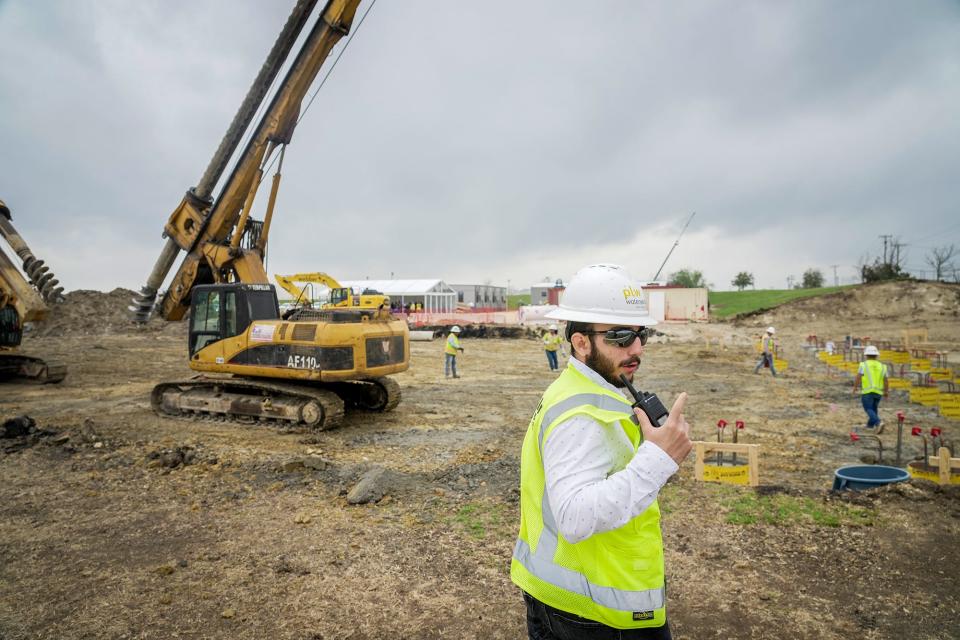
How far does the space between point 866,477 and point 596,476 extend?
654 cm

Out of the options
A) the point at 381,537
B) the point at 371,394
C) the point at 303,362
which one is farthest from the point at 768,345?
the point at 381,537

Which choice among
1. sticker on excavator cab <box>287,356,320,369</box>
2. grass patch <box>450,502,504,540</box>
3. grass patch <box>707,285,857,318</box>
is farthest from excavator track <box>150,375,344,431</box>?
grass patch <box>707,285,857,318</box>

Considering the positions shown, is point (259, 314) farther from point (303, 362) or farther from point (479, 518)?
point (479, 518)

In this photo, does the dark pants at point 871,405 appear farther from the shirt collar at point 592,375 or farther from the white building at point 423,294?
the white building at point 423,294

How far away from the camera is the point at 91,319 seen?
108 ft

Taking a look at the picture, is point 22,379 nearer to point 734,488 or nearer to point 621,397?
point 734,488

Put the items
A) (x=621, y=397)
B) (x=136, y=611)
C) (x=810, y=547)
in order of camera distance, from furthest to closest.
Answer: (x=810, y=547) → (x=136, y=611) → (x=621, y=397)

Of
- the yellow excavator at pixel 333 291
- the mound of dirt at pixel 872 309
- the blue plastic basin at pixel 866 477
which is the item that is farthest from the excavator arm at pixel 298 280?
the mound of dirt at pixel 872 309

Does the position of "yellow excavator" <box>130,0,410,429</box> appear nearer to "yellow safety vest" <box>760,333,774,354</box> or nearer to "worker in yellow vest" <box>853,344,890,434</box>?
"worker in yellow vest" <box>853,344,890,434</box>

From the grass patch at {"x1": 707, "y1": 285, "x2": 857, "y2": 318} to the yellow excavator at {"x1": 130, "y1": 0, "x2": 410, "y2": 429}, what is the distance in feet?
138

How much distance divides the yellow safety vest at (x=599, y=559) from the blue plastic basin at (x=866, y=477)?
555 centimetres

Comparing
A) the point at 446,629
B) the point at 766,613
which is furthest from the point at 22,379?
the point at 766,613

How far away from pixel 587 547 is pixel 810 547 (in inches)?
166

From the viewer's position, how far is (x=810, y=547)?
5043 mm
